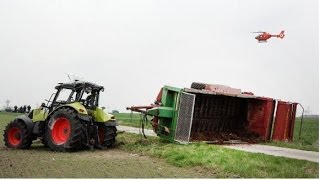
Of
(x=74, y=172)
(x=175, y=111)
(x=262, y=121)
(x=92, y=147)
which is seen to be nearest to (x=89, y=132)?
(x=92, y=147)

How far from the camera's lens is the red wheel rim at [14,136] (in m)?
13.7

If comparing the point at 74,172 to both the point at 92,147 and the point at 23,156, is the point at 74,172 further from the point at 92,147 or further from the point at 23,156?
the point at 92,147

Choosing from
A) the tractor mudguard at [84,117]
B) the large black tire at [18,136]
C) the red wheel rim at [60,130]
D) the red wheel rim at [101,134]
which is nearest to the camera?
the tractor mudguard at [84,117]

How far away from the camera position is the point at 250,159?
10422mm

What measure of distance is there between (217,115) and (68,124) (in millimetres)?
5795

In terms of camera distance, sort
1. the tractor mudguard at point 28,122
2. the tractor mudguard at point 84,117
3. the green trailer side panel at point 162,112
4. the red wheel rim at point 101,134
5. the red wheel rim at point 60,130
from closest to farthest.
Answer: the tractor mudguard at point 84,117 → the red wheel rim at point 60,130 → the tractor mudguard at point 28,122 → the green trailer side panel at point 162,112 → the red wheel rim at point 101,134

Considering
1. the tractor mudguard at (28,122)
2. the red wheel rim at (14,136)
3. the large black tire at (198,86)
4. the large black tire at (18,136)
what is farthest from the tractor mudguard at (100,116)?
the large black tire at (198,86)

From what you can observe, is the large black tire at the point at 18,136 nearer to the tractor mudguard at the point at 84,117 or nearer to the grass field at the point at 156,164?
the grass field at the point at 156,164

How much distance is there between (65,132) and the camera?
12992mm

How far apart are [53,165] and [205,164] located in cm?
329

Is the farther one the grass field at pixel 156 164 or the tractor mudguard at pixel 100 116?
the tractor mudguard at pixel 100 116

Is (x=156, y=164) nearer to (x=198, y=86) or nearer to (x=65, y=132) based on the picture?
(x=65, y=132)

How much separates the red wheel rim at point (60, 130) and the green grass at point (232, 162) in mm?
2175

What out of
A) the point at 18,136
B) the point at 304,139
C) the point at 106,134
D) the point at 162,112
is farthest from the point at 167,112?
the point at 304,139
